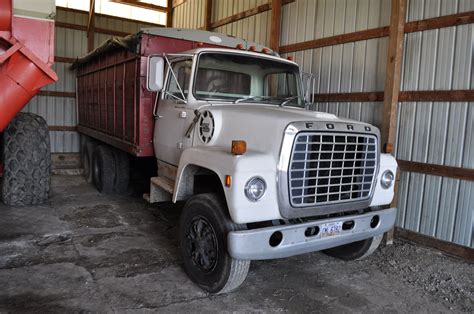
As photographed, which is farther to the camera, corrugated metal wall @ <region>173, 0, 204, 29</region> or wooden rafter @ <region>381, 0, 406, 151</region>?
corrugated metal wall @ <region>173, 0, 204, 29</region>

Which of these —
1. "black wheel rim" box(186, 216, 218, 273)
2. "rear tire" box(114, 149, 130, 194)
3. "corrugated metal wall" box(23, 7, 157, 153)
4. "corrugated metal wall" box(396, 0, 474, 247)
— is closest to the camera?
"black wheel rim" box(186, 216, 218, 273)

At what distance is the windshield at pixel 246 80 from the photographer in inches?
172

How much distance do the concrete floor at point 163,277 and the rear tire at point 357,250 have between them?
95 millimetres

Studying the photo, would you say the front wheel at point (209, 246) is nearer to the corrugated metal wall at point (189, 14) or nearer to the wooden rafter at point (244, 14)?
the wooden rafter at point (244, 14)

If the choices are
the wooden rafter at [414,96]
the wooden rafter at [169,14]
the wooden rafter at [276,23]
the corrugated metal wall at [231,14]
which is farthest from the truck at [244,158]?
the wooden rafter at [169,14]

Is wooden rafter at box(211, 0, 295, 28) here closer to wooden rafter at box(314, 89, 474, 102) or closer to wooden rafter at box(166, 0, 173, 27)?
wooden rafter at box(314, 89, 474, 102)

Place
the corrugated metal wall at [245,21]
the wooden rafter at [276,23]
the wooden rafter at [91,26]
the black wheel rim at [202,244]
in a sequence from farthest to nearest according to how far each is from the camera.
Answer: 1. the wooden rafter at [91,26]
2. the corrugated metal wall at [245,21]
3. the wooden rafter at [276,23]
4. the black wheel rim at [202,244]

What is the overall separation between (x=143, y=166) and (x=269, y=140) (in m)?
3.98

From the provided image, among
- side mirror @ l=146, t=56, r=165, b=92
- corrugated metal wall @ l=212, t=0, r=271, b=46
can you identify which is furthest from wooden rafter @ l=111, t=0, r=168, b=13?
side mirror @ l=146, t=56, r=165, b=92

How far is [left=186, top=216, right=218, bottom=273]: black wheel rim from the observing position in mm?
3396

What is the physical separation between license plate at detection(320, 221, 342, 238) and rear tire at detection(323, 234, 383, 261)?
932mm

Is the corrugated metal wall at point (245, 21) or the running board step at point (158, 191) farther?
the corrugated metal wall at point (245, 21)

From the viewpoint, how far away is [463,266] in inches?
180

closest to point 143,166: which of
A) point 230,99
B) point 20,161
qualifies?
point 20,161
